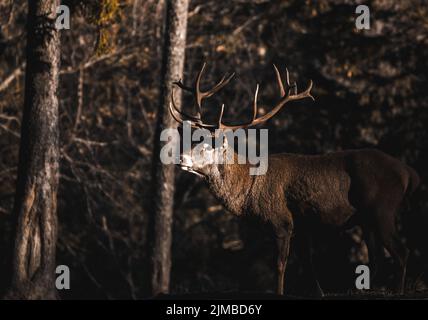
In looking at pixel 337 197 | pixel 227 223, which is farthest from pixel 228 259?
pixel 337 197

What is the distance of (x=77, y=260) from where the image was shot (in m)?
20.3

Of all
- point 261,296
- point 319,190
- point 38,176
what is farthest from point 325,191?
point 38,176

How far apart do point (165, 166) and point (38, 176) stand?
110 inches

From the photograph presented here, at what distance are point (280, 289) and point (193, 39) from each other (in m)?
9.65

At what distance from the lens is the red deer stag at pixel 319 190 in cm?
1130

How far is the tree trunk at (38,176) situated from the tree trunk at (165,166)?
244 cm

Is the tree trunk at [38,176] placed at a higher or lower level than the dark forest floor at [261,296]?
higher

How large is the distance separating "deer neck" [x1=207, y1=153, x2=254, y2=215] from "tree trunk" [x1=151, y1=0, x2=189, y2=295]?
8.41 feet

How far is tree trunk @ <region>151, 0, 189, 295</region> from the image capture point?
14172 millimetres

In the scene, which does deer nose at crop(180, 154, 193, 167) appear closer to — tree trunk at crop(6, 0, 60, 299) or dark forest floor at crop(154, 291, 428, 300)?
dark forest floor at crop(154, 291, 428, 300)

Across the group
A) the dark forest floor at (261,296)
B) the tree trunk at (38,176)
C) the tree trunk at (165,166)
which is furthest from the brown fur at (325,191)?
the tree trunk at (165,166)

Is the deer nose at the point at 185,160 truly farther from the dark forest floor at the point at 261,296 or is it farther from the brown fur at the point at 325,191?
the dark forest floor at the point at 261,296
